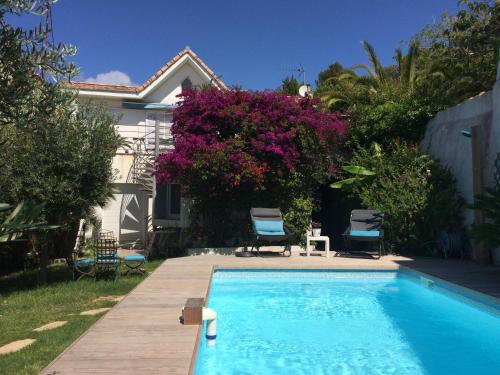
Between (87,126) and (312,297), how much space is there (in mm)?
5966

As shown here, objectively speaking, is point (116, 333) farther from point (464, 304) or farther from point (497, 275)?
point (497, 275)

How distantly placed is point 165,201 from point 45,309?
9.11 m

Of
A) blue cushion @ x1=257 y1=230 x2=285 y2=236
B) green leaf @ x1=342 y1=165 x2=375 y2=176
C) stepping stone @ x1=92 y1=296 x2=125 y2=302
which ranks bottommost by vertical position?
stepping stone @ x1=92 y1=296 x2=125 y2=302

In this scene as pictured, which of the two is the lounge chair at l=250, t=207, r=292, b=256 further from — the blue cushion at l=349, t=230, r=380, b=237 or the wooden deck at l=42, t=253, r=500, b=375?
the blue cushion at l=349, t=230, r=380, b=237

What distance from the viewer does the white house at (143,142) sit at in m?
16.4

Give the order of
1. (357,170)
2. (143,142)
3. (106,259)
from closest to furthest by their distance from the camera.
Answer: (106,259), (357,170), (143,142)

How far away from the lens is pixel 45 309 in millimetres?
7434

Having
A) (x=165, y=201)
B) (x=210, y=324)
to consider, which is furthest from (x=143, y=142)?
(x=210, y=324)

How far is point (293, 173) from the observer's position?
1355cm

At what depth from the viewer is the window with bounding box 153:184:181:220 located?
1622cm

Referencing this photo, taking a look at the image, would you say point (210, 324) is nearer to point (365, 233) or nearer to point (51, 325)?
point (51, 325)

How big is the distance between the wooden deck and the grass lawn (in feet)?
1.73

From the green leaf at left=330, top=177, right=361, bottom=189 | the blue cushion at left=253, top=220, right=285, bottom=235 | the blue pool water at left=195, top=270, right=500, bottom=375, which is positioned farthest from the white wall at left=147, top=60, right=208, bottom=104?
the blue pool water at left=195, top=270, right=500, bottom=375

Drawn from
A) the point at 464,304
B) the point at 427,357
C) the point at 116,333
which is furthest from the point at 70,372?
the point at 464,304
